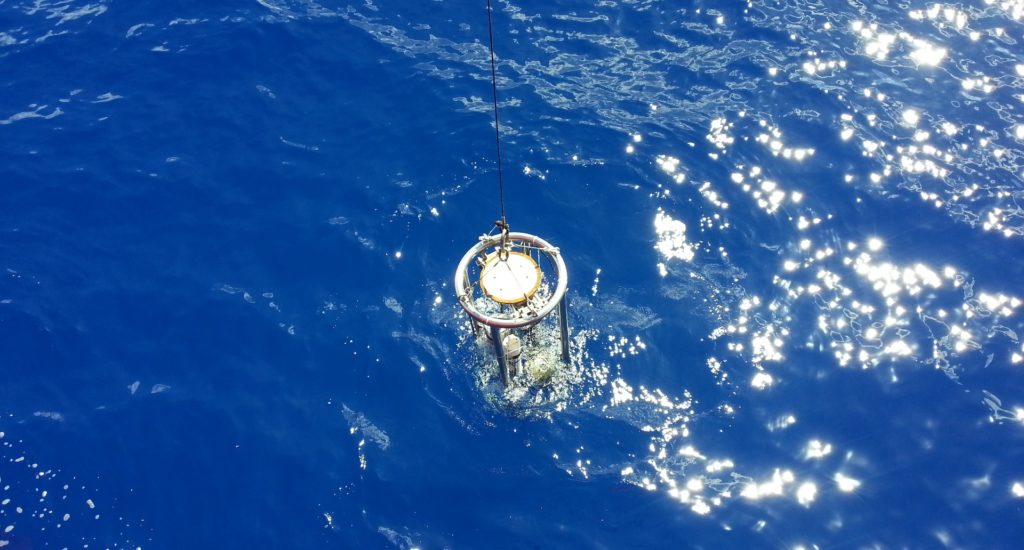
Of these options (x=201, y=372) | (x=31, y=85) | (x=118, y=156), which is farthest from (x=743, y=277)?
(x=31, y=85)

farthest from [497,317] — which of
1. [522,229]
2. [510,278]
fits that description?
[522,229]

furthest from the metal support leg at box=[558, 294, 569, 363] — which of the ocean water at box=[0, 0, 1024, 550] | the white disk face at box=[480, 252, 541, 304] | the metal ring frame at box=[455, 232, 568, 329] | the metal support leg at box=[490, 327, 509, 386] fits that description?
the metal support leg at box=[490, 327, 509, 386]

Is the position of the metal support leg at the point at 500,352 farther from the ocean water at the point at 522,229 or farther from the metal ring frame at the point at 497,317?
the ocean water at the point at 522,229

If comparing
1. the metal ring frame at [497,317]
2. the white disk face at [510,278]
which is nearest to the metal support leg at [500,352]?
the metal ring frame at [497,317]

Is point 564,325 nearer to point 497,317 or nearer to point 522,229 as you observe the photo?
point 497,317

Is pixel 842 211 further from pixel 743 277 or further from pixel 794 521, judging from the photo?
pixel 794 521

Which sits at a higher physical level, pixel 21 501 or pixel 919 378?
pixel 919 378

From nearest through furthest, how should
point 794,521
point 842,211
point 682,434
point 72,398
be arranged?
point 794,521 → point 682,434 → point 72,398 → point 842,211

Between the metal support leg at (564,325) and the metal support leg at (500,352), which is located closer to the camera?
the metal support leg at (500,352)
